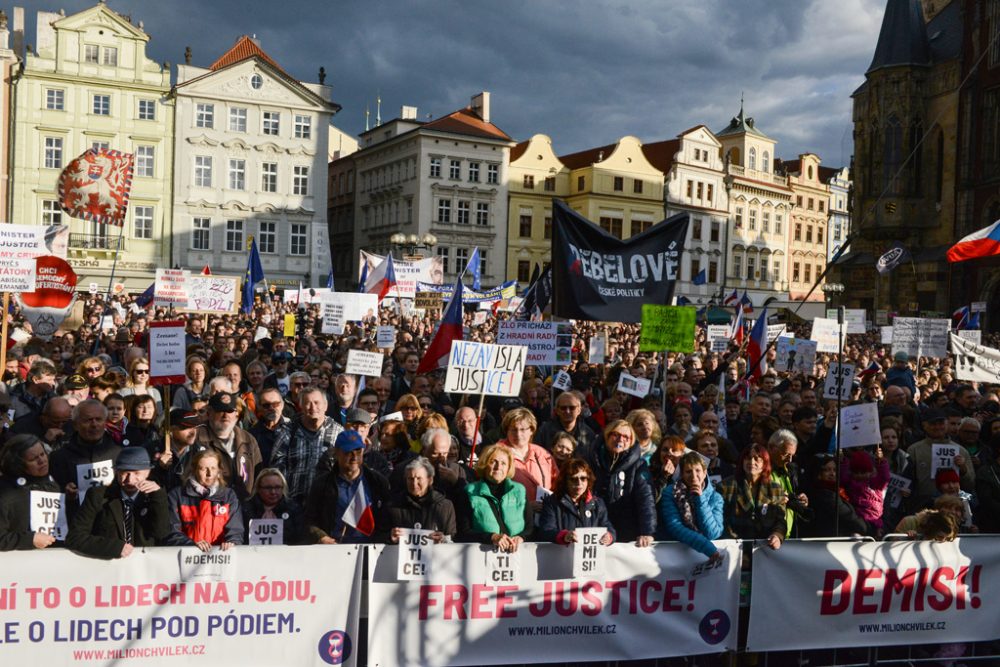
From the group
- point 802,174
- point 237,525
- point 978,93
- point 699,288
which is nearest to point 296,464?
point 237,525

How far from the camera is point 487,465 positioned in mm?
5652

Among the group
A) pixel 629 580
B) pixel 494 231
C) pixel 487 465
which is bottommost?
pixel 629 580

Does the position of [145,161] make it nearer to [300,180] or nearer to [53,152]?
[53,152]

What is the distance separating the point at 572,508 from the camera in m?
5.79

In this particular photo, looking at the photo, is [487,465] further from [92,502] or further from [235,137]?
[235,137]

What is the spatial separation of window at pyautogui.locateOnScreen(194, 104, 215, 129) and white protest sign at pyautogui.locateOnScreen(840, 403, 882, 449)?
4731cm

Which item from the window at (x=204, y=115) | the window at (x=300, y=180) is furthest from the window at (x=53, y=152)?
the window at (x=300, y=180)

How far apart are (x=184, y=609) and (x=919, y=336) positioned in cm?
1371

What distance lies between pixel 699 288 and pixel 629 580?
6121 cm

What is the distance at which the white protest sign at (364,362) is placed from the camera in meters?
10.2

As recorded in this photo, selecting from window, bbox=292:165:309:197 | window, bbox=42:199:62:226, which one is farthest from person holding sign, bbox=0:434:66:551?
window, bbox=292:165:309:197

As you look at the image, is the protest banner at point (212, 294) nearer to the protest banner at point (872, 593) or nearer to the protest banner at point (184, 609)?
the protest banner at point (184, 609)

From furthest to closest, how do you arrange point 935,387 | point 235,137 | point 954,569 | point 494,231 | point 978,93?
point 494,231
point 235,137
point 978,93
point 935,387
point 954,569

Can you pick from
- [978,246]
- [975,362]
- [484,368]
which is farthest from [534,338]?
[975,362]
